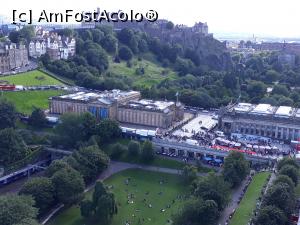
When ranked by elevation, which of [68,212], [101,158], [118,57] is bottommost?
[68,212]

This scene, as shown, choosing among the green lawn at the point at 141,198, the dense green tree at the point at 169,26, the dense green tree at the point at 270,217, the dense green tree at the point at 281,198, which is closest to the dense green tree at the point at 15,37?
the dense green tree at the point at 169,26

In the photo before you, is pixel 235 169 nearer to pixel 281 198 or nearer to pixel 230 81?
pixel 281 198

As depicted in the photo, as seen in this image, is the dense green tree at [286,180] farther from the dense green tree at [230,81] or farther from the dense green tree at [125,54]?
the dense green tree at [125,54]

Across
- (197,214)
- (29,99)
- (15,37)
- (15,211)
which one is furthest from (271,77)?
(15,211)

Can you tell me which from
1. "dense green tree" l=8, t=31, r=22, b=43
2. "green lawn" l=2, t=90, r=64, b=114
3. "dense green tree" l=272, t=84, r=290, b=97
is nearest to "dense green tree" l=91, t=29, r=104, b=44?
"dense green tree" l=8, t=31, r=22, b=43

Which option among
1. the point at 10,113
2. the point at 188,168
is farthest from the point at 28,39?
the point at 188,168

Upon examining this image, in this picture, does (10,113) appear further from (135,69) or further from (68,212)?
(135,69)

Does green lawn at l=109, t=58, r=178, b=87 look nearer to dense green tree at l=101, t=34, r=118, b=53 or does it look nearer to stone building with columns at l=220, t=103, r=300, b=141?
dense green tree at l=101, t=34, r=118, b=53
